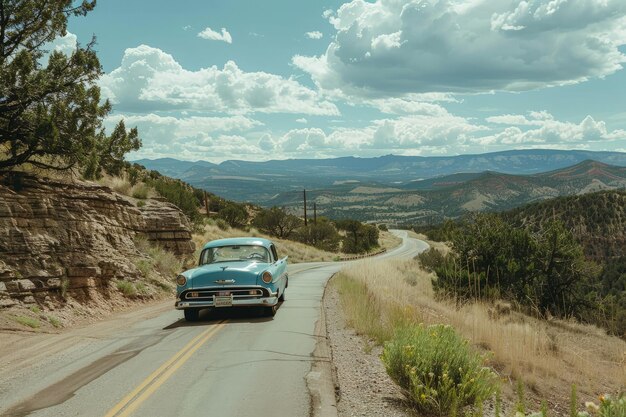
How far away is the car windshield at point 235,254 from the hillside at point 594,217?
67.4 metres

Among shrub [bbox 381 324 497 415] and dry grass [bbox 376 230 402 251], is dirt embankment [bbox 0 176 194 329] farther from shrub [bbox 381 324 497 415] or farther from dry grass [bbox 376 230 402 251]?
dry grass [bbox 376 230 402 251]

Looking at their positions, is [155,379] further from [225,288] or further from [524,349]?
[524,349]

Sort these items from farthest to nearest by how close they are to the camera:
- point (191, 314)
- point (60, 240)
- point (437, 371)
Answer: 1. point (60, 240)
2. point (191, 314)
3. point (437, 371)

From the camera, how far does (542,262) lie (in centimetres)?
2206

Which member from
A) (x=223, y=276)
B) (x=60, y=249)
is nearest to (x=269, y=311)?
(x=223, y=276)

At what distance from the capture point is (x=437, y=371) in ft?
19.2

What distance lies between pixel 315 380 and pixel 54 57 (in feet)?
41.0

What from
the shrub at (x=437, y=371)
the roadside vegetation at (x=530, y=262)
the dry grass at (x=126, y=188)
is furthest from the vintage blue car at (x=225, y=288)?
the dry grass at (x=126, y=188)

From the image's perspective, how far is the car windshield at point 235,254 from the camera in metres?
12.7

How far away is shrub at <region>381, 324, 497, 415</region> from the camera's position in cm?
548

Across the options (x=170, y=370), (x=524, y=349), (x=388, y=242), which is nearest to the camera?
(x=170, y=370)

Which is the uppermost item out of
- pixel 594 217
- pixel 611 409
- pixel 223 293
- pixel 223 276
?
pixel 611 409

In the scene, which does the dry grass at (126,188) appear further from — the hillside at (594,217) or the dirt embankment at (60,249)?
the hillside at (594,217)

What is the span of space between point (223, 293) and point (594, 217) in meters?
91.0
